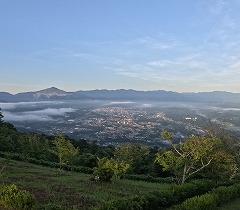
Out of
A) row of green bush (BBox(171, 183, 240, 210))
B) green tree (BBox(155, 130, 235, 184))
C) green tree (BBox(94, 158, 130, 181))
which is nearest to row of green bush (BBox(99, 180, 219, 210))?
row of green bush (BBox(171, 183, 240, 210))

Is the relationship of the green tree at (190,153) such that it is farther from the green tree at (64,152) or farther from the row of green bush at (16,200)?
the row of green bush at (16,200)

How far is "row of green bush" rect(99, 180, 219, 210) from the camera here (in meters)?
17.2

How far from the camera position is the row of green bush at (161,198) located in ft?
56.5

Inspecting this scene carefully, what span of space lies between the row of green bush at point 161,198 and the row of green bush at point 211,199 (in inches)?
42.7

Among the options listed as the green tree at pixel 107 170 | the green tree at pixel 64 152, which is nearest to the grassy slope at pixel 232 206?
Result: the green tree at pixel 107 170

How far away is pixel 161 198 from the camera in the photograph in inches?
847

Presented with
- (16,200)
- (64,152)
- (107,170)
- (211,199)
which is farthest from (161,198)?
(64,152)

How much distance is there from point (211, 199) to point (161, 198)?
3.53 meters

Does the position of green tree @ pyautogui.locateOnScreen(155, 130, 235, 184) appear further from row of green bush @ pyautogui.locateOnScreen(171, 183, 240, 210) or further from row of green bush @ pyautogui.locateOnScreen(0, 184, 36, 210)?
row of green bush @ pyautogui.locateOnScreen(0, 184, 36, 210)

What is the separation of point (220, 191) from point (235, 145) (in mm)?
15340

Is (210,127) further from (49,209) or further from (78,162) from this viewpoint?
(49,209)

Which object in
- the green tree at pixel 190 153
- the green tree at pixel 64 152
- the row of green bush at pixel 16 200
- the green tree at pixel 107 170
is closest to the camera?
the row of green bush at pixel 16 200

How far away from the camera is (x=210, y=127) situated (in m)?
38.5

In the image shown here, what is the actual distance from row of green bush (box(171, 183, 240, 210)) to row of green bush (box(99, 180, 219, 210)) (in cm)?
108
